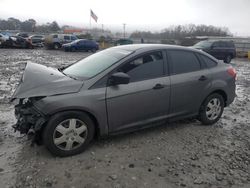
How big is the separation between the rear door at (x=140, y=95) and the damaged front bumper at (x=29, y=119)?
3.22ft

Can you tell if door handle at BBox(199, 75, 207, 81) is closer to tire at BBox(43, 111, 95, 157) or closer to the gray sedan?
the gray sedan

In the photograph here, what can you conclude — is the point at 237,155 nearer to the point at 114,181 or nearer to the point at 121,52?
the point at 114,181

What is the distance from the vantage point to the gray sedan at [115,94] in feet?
11.3

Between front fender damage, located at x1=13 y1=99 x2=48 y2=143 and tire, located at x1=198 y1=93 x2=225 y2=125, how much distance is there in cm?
296

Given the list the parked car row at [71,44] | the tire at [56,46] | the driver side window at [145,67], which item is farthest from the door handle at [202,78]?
the tire at [56,46]

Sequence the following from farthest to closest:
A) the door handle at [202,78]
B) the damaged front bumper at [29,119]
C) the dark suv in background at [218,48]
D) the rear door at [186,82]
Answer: the dark suv in background at [218,48], the door handle at [202,78], the rear door at [186,82], the damaged front bumper at [29,119]

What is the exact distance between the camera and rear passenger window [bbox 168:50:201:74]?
4391mm

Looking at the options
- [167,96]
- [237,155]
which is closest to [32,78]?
[167,96]

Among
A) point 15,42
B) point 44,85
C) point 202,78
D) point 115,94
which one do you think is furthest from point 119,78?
point 15,42

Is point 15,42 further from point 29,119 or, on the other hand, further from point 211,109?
point 211,109

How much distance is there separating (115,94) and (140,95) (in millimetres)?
432

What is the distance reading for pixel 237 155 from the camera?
3.83m

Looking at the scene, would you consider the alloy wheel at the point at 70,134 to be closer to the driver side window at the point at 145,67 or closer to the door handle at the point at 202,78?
the driver side window at the point at 145,67

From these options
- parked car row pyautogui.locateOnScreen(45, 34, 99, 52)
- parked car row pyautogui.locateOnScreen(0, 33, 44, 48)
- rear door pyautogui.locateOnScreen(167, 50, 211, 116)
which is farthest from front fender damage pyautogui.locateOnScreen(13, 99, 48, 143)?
parked car row pyautogui.locateOnScreen(0, 33, 44, 48)
